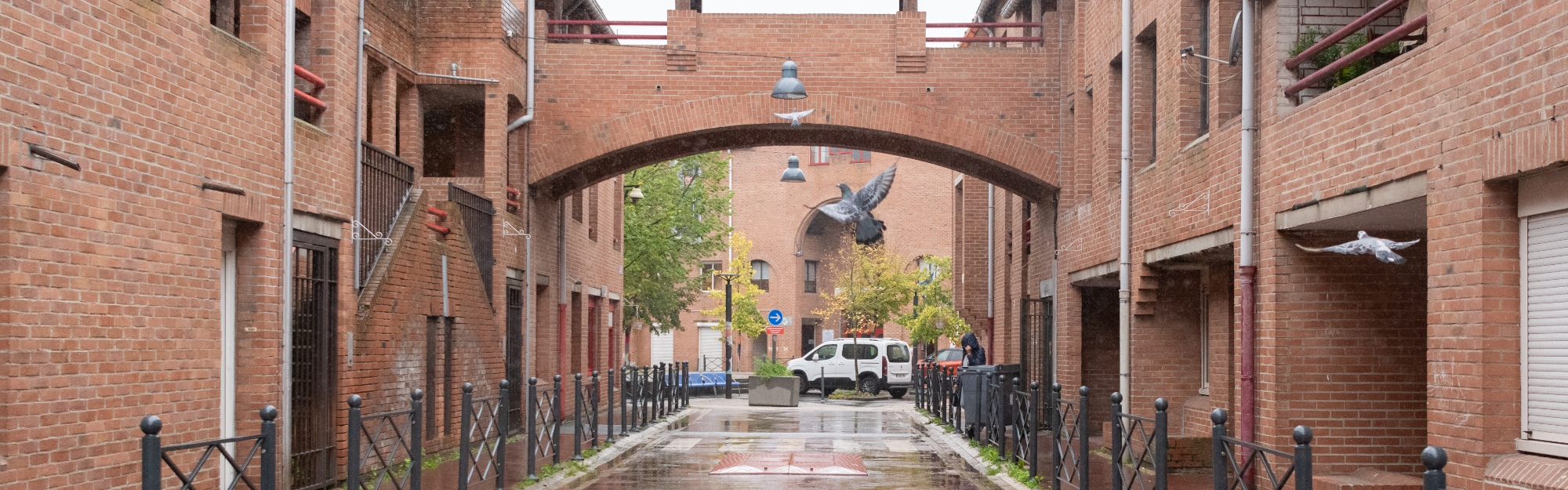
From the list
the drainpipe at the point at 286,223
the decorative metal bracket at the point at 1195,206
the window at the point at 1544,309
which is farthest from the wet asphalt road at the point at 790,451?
the window at the point at 1544,309

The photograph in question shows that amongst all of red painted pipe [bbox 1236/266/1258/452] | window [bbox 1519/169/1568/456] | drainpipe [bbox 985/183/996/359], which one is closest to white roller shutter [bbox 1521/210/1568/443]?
window [bbox 1519/169/1568/456]

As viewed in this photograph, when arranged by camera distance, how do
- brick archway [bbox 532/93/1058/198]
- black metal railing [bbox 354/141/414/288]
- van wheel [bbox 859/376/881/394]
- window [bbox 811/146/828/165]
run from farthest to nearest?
window [bbox 811/146/828/165] → van wheel [bbox 859/376/881/394] → brick archway [bbox 532/93/1058/198] → black metal railing [bbox 354/141/414/288]

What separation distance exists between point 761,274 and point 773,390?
3305 centimetres

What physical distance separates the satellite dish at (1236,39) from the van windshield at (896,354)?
77.9 feet

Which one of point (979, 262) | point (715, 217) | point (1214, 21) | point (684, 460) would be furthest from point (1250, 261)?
point (715, 217)

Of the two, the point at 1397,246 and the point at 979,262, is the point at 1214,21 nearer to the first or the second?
the point at 1397,246

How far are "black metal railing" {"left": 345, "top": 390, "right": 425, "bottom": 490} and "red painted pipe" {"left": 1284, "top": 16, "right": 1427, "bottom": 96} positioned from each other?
22.1ft

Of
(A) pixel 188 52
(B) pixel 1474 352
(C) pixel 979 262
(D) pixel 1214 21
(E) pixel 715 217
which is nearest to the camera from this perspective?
(B) pixel 1474 352

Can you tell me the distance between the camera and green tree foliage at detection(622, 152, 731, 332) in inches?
1384

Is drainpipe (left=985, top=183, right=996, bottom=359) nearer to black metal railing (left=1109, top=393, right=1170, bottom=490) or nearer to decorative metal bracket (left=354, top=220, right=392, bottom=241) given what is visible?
black metal railing (left=1109, top=393, right=1170, bottom=490)

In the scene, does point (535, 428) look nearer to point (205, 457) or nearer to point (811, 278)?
point (205, 457)

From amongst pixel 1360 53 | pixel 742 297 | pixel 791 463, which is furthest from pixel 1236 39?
pixel 742 297

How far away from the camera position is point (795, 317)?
61.8 metres

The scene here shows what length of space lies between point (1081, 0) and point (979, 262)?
32.1 ft
